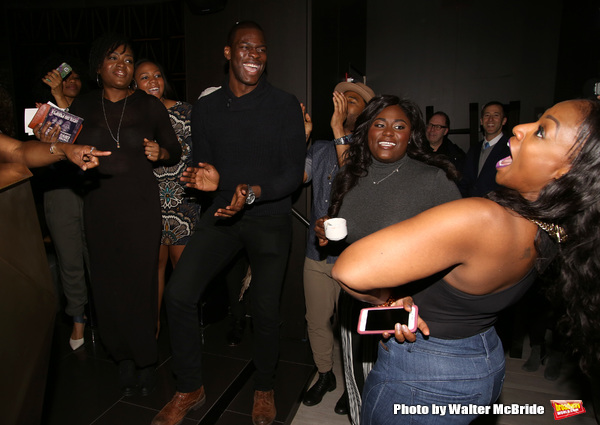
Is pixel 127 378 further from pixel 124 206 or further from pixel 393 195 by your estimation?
pixel 393 195

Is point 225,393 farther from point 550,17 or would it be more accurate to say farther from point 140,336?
point 550,17

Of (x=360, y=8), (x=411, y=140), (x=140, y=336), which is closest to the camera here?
(x=411, y=140)

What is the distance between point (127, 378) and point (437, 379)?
2038 millimetres

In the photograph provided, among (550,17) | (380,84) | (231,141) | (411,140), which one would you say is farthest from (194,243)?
(550,17)

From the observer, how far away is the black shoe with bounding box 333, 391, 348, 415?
2414 mm

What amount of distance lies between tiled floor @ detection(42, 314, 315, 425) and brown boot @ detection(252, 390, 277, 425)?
0.23 feet

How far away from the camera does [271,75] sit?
297 centimetres

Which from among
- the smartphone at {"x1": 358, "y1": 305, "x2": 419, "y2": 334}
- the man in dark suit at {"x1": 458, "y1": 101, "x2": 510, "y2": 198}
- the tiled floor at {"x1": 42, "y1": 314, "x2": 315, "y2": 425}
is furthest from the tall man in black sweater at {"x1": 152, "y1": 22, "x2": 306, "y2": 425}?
the man in dark suit at {"x1": 458, "y1": 101, "x2": 510, "y2": 198}

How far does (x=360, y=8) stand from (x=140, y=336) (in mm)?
5029

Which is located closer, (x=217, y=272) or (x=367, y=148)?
(x=367, y=148)

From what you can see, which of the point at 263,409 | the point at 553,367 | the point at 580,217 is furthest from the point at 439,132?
the point at 580,217

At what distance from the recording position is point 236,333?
10.2 ft

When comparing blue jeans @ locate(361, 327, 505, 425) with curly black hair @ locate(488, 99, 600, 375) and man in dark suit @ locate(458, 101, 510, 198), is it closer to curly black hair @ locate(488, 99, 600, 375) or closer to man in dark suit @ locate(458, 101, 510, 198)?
curly black hair @ locate(488, 99, 600, 375)

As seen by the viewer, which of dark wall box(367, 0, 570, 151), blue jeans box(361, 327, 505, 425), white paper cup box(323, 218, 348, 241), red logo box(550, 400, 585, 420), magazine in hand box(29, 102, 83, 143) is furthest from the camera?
dark wall box(367, 0, 570, 151)
